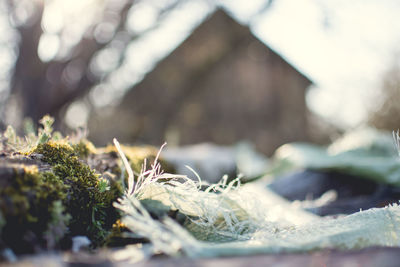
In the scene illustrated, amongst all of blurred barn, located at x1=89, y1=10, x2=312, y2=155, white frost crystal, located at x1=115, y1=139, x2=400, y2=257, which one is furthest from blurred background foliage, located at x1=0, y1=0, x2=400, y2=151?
white frost crystal, located at x1=115, y1=139, x2=400, y2=257

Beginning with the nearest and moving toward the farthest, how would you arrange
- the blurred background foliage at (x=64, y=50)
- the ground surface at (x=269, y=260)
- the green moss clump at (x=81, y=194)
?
the ground surface at (x=269, y=260), the green moss clump at (x=81, y=194), the blurred background foliage at (x=64, y=50)

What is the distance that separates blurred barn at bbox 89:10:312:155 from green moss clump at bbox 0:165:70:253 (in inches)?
226

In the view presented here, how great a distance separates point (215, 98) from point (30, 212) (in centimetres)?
655

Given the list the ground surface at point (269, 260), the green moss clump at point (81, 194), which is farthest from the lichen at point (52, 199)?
the ground surface at point (269, 260)

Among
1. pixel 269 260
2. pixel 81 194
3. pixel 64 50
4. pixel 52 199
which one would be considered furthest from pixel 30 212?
pixel 64 50

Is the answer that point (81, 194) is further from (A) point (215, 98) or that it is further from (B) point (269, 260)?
(A) point (215, 98)

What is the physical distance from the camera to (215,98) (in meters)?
7.08

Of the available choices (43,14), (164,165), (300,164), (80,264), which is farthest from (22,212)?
(43,14)

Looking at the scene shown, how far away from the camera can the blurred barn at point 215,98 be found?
6.76 metres

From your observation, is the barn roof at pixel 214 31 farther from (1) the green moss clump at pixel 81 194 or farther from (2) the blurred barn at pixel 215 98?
(1) the green moss clump at pixel 81 194

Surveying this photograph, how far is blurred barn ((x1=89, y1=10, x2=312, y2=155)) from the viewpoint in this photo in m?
6.76

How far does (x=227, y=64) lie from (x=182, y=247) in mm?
6970

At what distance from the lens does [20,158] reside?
762 millimetres

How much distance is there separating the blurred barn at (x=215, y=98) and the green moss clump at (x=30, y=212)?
5.75m
